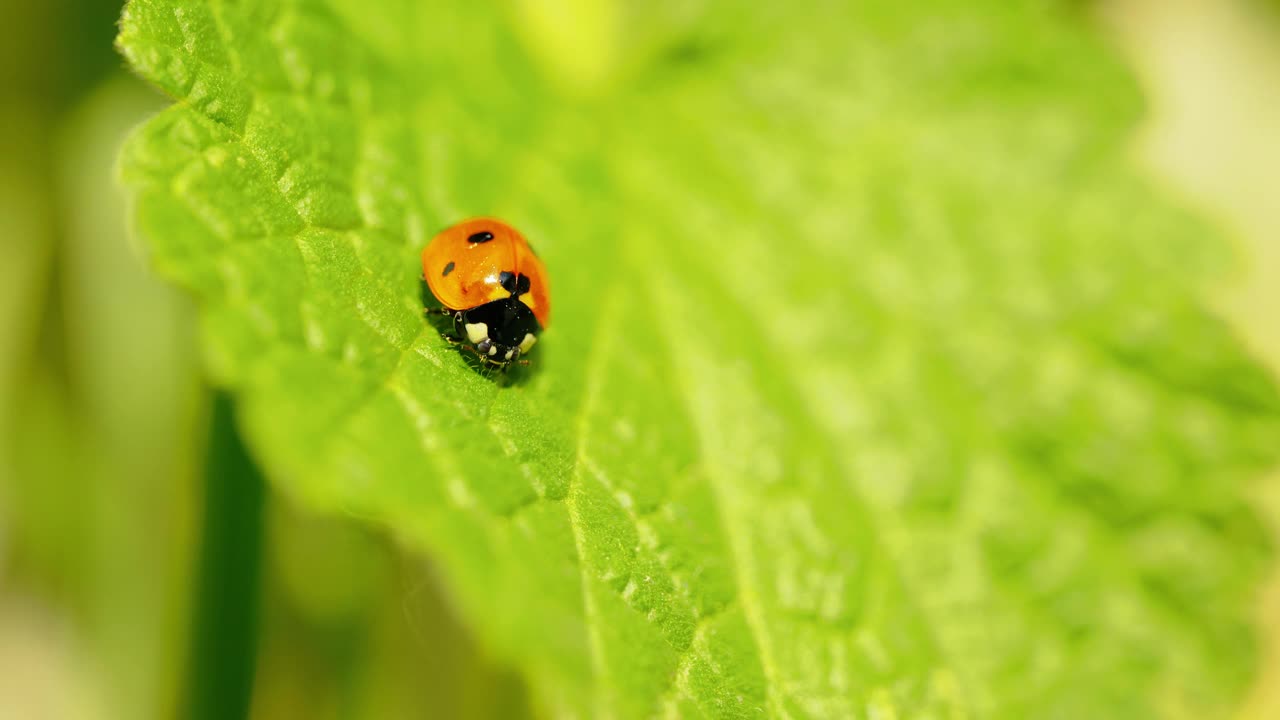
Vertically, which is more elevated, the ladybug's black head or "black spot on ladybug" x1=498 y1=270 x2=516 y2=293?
"black spot on ladybug" x1=498 y1=270 x2=516 y2=293

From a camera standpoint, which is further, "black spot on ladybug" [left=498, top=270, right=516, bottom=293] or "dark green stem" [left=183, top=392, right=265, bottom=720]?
"dark green stem" [left=183, top=392, right=265, bottom=720]

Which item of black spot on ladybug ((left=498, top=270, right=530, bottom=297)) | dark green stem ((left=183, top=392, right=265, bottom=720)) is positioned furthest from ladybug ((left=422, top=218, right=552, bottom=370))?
dark green stem ((left=183, top=392, right=265, bottom=720))

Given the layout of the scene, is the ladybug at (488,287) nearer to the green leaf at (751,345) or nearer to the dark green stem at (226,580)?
the green leaf at (751,345)

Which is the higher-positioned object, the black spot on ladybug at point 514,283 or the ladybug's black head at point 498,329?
the black spot on ladybug at point 514,283

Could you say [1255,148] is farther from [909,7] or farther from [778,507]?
[778,507]

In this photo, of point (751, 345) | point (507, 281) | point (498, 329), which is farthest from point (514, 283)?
point (751, 345)

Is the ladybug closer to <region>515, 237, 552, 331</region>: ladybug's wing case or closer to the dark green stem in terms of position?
<region>515, 237, 552, 331</region>: ladybug's wing case

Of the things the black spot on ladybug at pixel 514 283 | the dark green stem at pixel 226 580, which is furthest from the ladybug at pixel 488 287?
the dark green stem at pixel 226 580
